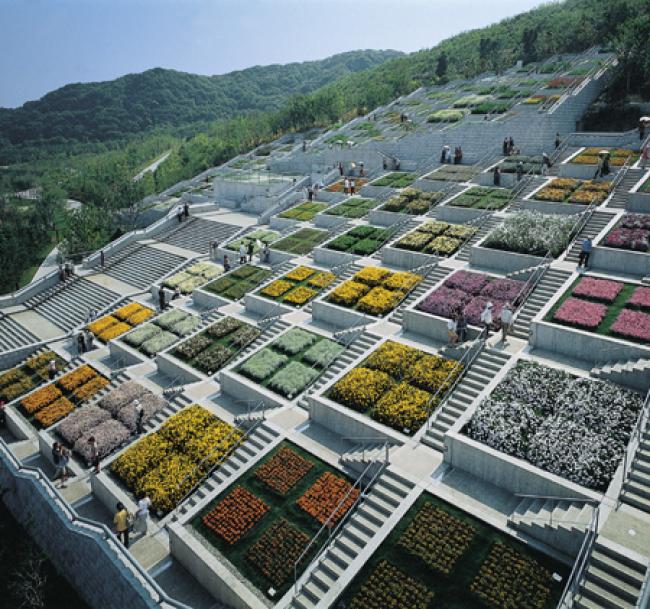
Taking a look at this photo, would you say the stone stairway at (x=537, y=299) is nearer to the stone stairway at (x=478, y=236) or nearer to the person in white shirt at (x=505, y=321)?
the person in white shirt at (x=505, y=321)

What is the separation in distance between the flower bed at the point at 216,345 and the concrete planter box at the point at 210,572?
9005mm

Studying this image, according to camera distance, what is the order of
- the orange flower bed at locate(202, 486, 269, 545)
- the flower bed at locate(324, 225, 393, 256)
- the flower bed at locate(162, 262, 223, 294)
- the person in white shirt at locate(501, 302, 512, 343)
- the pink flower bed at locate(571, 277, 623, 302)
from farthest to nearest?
the flower bed at locate(162, 262, 223, 294) < the flower bed at locate(324, 225, 393, 256) < the pink flower bed at locate(571, 277, 623, 302) < the person in white shirt at locate(501, 302, 512, 343) < the orange flower bed at locate(202, 486, 269, 545)

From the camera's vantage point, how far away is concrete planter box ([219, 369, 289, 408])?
19.4 meters

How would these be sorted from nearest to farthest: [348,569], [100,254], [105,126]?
[348,569]
[100,254]
[105,126]

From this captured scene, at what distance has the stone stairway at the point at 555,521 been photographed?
11.6 m

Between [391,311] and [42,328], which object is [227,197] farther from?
[391,311]

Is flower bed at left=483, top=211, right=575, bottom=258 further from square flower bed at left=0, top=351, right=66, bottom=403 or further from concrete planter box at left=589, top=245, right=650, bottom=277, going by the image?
square flower bed at left=0, top=351, right=66, bottom=403

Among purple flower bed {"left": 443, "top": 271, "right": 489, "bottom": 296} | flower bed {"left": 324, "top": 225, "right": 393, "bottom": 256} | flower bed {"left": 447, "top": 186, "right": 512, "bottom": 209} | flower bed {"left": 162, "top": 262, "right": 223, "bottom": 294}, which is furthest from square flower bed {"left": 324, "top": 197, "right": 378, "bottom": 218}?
purple flower bed {"left": 443, "top": 271, "right": 489, "bottom": 296}

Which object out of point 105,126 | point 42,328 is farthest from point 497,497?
point 105,126

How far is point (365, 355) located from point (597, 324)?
28.6ft

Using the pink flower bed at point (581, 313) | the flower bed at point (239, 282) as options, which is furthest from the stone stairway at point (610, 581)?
the flower bed at point (239, 282)

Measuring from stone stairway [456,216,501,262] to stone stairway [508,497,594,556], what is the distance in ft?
50.1

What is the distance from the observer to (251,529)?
14094 millimetres

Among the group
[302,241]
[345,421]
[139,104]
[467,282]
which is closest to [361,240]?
[302,241]
